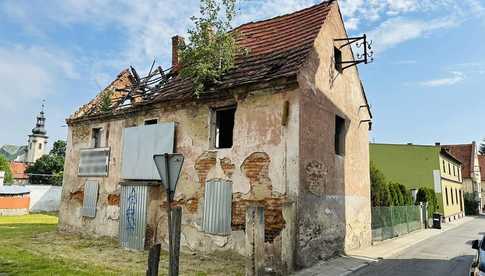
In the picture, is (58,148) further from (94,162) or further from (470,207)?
(470,207)

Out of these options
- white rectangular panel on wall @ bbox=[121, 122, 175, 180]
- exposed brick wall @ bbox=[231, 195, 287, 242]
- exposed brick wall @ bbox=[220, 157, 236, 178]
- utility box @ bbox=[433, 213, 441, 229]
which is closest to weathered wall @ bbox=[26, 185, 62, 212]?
white rectangular panel on wall @ bbox=[121, 122, 175, 180]

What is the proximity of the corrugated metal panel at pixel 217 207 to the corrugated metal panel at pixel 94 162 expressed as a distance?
5818mm

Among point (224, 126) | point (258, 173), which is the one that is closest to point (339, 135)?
point (224, 126)

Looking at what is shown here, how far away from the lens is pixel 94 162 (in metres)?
15.9

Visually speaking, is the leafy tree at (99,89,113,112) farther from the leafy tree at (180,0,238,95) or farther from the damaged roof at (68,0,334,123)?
the leafy tree at (180,0,238,95)

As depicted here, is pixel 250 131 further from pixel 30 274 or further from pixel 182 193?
pixel 30 274

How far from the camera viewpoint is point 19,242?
13656mm

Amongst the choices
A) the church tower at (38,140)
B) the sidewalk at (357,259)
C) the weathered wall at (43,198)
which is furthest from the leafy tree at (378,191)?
the church tower at (38,140)

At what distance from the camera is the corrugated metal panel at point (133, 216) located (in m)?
12.8

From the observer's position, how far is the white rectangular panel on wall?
512 inches

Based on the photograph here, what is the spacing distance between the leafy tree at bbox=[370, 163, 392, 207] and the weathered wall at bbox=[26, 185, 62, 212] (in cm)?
2728

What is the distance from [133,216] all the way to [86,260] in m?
2.72

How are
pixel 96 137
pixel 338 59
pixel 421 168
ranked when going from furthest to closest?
pixel 421 168 → pixel 96 137 → pixel 338 59

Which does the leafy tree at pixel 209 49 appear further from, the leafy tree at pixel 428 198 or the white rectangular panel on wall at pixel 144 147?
the leafy tree at pixel 428 198
